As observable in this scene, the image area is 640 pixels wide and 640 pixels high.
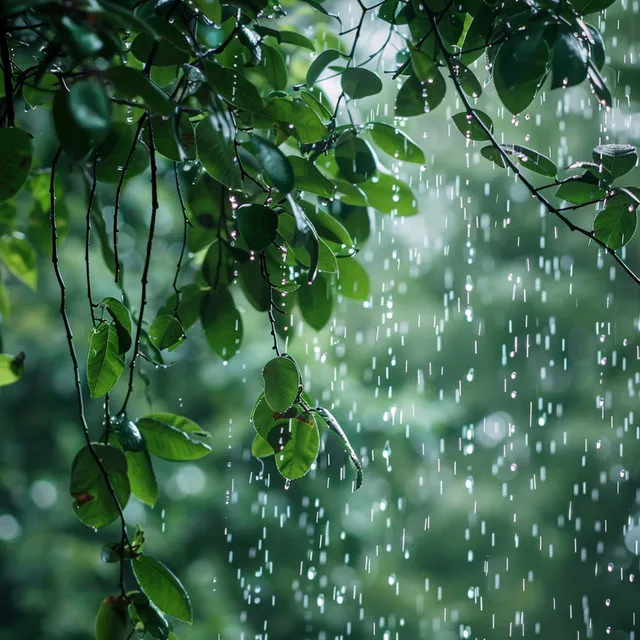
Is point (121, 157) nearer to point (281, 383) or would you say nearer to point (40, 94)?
point (40, 94)

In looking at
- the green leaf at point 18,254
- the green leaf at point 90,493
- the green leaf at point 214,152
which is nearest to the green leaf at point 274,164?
the green leaf at point 214,152

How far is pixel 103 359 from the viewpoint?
0.46m

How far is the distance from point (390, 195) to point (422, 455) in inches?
85.4

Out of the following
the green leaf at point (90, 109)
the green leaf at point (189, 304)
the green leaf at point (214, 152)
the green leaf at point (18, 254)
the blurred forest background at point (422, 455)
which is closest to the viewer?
the green leaf at point (90, 109)

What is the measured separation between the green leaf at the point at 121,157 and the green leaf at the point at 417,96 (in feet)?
0.63

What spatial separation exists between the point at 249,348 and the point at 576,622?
1469 millimetres

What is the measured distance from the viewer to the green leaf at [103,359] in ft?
1.50

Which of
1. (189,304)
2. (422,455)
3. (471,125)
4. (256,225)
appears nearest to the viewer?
(256,225)

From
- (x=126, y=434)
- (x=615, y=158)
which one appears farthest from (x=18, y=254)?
(x=615, y=158)

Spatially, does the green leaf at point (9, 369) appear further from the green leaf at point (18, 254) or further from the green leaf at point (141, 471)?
the green leaf at point (18, 254)

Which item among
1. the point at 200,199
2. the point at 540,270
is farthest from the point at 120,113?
the point at 540,270

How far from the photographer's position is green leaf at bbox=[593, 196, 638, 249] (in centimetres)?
44

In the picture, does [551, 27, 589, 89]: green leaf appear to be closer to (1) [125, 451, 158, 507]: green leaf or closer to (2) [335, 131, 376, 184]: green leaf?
(2) [335, 131, 376, 184]: green leaf

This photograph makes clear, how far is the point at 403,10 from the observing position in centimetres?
51
